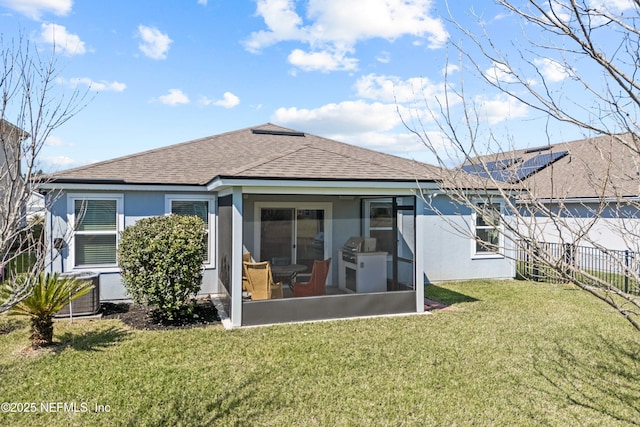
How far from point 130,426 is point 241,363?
196cm

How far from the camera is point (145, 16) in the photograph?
10055 mm

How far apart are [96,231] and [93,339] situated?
3775mm

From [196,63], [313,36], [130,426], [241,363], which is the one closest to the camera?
[130,426]

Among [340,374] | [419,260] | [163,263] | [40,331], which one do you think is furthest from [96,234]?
[419,260]

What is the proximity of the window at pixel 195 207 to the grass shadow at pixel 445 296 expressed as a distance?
6.20m

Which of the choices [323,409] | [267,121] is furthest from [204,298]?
[267,121]

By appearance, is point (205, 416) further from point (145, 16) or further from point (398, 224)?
point (145, 16)

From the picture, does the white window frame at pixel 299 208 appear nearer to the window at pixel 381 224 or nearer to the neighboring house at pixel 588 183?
the window at pixel 381 224

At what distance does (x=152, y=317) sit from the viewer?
862 centimetres

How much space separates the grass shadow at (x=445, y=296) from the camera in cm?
1059

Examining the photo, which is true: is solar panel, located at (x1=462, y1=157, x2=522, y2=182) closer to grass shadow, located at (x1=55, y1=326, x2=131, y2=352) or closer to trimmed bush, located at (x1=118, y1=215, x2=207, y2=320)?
trimmed bush, located at (x1=118, y1=215, x2=207, y2=320)

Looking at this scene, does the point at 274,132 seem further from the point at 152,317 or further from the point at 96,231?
the point at 152,317

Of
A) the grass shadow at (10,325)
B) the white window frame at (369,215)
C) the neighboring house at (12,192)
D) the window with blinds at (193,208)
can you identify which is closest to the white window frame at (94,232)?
the window with blinds at (193,208)

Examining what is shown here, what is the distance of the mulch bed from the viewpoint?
8.12m
